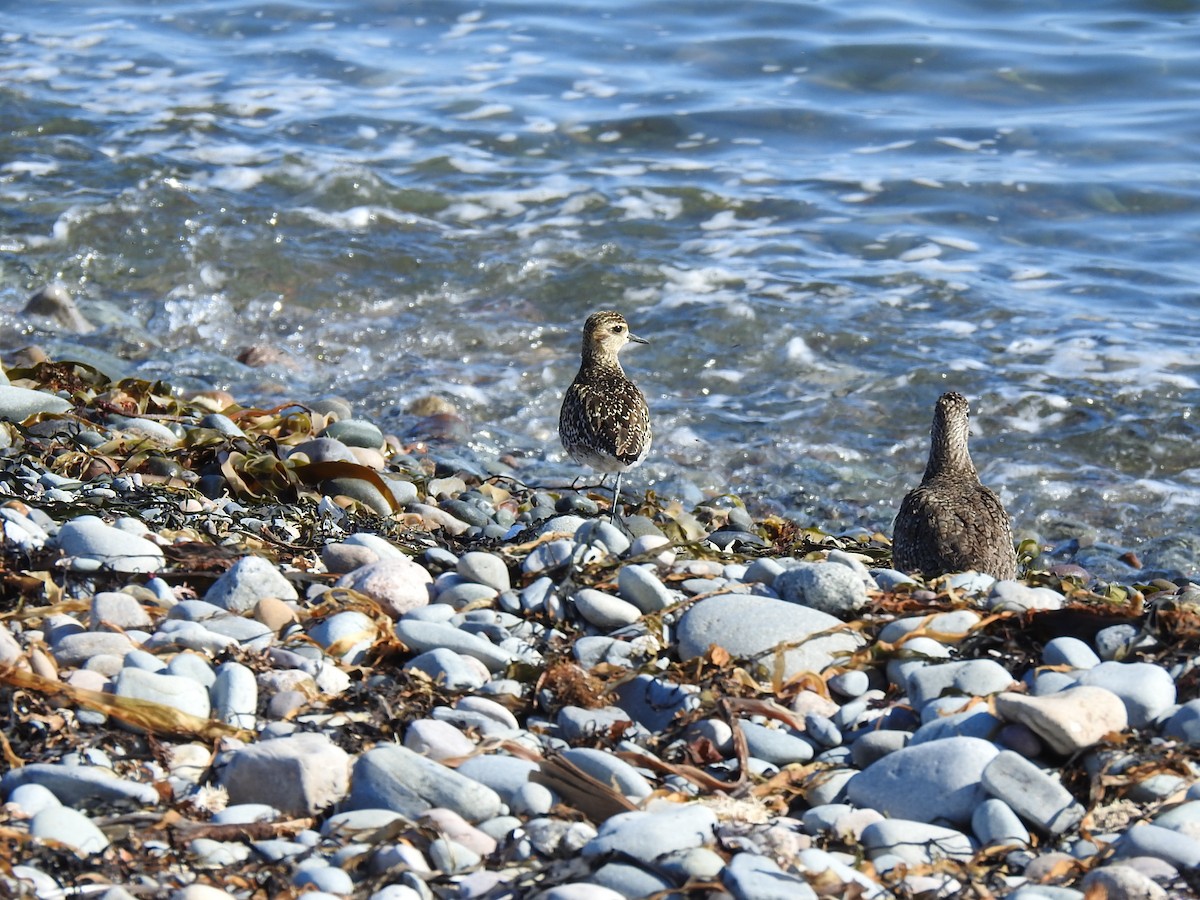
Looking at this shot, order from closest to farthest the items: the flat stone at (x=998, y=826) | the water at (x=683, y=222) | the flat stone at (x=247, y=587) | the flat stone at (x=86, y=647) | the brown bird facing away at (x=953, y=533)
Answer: the flat stone at (x=998, y=826), the flat stone at (x=86, y=647), the flat stone at (x=247, y=587), the brown bird facing away at (x=953, y=533), the water at (x=683, y=222)

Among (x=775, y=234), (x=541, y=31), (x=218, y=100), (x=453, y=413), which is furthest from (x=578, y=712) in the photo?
(x=541, y=31)

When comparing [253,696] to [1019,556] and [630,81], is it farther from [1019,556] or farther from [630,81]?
[630,81]

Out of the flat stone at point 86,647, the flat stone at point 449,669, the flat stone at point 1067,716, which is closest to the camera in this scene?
the flat stone at point 1067,716

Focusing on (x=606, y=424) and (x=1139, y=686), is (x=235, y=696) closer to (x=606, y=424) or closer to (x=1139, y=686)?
(x=1139, y=686)

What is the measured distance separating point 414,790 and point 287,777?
0.96 feet

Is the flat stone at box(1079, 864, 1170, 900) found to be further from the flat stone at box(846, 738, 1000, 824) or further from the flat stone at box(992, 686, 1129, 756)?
the flat stone at box(992, 686, 1129, 756)

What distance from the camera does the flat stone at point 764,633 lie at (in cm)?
418

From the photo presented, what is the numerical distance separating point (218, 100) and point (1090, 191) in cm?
885

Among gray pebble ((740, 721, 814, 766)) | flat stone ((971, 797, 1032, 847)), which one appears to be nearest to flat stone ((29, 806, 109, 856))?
gray pebble ((740, 721, 814, 766))

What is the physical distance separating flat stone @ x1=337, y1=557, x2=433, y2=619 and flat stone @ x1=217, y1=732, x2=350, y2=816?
995 mm

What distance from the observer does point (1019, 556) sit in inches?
280

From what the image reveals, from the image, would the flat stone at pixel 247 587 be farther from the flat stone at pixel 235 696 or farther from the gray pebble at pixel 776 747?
the gray pebble at pixel 776 747

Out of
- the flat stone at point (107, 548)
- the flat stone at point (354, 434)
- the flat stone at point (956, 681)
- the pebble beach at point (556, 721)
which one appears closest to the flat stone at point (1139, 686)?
the pebble beach at point (556, 721)

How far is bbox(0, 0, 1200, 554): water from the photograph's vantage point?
9195 millimetres
